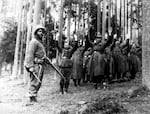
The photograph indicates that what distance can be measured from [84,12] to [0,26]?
866cm

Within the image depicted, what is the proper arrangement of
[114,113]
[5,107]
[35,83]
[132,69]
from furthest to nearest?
1. [132,69]
2. [35,83]
3. [5,107]
4. [114,113]

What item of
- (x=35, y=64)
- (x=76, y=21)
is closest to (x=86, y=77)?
(x=35, y=64)

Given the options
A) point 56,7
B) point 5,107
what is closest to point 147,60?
point 5,107

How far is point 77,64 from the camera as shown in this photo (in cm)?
807

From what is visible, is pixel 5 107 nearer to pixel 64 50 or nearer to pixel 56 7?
pixel 64 50

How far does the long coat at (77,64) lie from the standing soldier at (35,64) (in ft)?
8.25

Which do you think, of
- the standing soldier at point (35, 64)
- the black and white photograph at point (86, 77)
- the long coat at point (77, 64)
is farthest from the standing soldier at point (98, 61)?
the standing soldier at point (35, 64)

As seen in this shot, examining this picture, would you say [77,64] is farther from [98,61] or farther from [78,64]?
[98,61]

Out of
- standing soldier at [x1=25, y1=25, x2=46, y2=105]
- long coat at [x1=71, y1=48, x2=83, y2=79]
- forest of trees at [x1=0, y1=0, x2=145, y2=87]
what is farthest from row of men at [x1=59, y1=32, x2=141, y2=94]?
A: forest of trees at [x1=0, y1=0, x2=145, y2=87]

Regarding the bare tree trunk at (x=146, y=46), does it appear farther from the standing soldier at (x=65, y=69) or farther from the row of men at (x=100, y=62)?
the standing soldier at (x=65, y=69)

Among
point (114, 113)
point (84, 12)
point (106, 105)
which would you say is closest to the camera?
point (114, 113)

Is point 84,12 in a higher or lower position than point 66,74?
higher

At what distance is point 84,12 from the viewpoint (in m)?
20.9

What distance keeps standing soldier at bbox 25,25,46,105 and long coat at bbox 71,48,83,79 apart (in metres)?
2.51
